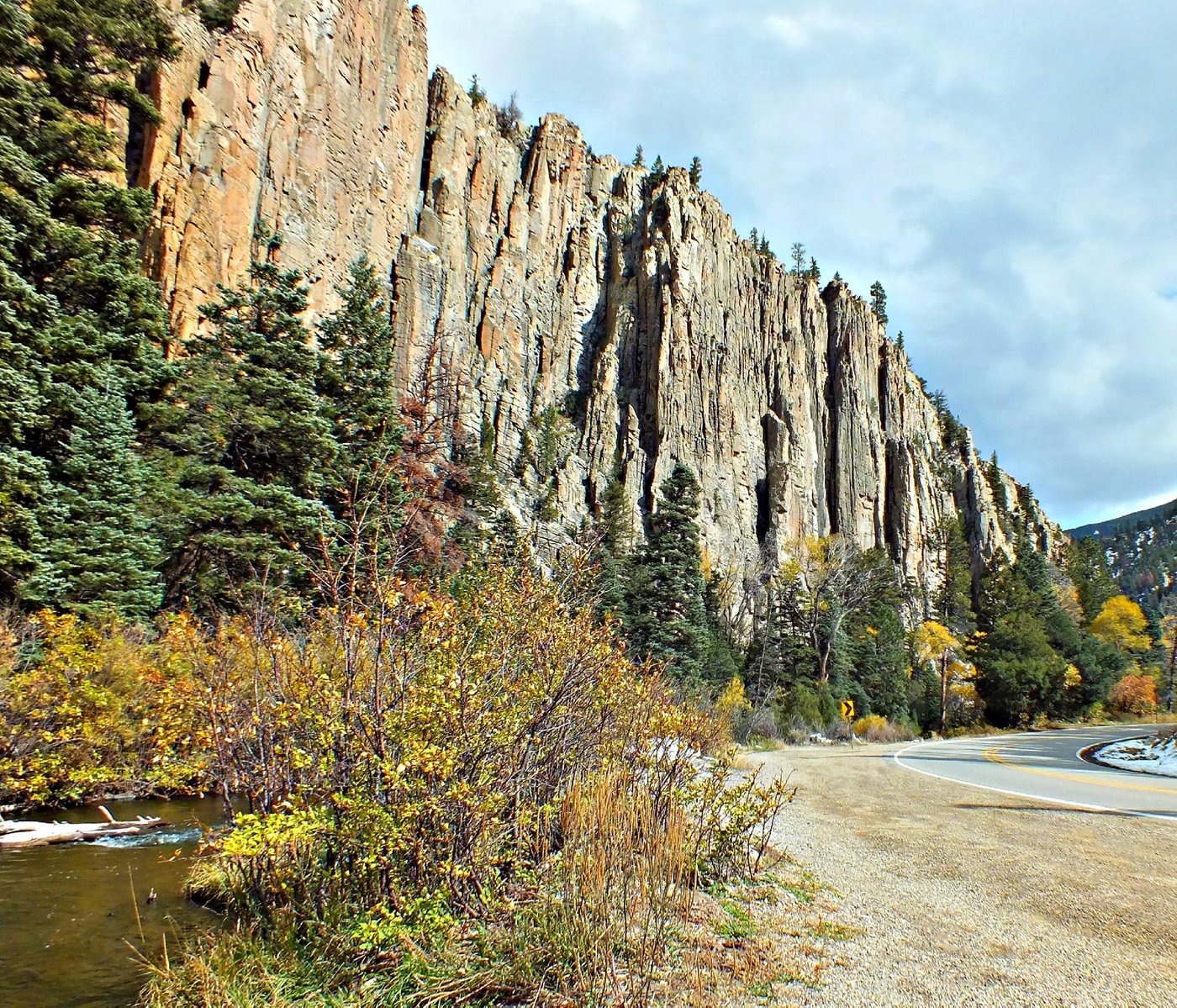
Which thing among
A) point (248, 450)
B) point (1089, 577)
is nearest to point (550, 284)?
point (248, 450)

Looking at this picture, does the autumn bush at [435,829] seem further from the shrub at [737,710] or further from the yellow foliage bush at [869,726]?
the yellow foliage bush at [869,726]

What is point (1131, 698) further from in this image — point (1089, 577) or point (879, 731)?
point (1089, 577)

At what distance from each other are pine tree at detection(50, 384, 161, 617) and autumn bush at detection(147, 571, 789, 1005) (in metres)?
11.3

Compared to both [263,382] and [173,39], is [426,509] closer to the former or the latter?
[263,382]

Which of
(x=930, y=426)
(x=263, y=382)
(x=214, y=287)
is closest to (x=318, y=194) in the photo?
(x=214, y=287)

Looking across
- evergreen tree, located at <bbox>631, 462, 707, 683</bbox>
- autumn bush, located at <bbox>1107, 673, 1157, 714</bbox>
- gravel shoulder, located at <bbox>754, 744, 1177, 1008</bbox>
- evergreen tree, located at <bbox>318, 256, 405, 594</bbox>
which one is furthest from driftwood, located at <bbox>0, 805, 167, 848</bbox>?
autumn bush, located at <bbox>1107, 673, 1157, 714</bbox>

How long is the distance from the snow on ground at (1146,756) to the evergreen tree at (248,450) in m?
19.2

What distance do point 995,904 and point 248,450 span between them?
2217 centimetres

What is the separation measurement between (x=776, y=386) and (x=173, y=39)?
6239 centimetres

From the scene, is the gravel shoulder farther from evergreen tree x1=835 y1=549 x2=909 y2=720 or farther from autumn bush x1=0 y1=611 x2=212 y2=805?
evergreen tree x1=835 y1=549 x2=909 y2=720

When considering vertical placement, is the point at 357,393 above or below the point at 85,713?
A: above

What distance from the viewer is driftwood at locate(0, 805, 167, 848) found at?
8859 mm

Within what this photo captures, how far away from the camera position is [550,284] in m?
66.4

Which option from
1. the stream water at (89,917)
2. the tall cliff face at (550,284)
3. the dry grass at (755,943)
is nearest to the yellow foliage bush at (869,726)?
the tall cliff face at (550,284)
